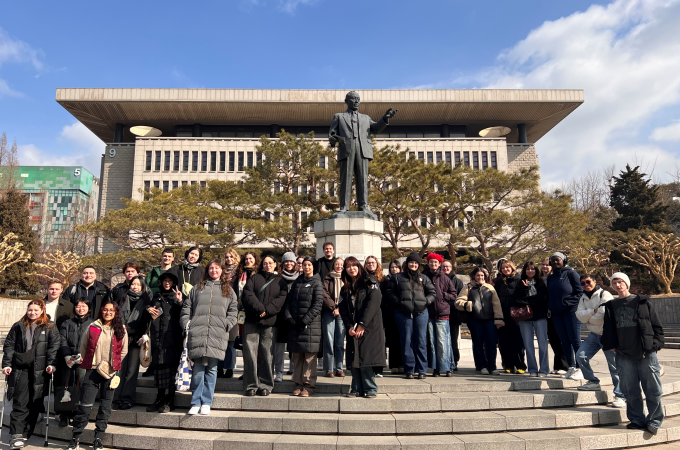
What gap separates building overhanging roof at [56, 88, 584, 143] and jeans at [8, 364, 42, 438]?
131 ft

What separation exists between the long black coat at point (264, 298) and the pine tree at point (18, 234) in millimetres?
24298

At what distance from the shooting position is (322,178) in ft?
81.3

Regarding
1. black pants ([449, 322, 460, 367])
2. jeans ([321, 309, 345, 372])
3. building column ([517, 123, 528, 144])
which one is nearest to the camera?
jeans ([321, 309, 345, 372])

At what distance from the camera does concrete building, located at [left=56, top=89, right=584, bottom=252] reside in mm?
43094

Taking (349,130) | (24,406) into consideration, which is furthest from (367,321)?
(349,130)

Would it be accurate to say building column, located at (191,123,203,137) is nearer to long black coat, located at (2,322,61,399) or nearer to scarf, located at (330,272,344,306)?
scarf, located at (330,272,344,306)

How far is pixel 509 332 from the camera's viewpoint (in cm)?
700

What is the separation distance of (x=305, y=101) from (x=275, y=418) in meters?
40.4

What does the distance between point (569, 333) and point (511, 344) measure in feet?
2.88

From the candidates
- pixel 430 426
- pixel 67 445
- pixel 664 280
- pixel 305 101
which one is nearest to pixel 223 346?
pixel 67 445

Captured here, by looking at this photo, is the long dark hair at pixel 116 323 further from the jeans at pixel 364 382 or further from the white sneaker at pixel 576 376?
the white sneaker at pixel 576 376

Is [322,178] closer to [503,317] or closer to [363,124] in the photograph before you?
[363,124]

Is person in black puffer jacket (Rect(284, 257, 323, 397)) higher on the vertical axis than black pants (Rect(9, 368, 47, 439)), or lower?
higher

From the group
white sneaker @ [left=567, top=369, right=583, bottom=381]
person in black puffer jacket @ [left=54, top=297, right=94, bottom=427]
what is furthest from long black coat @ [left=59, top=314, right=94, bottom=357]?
white sneaker @ [left=567, top=369, right=583, bottom=381]
